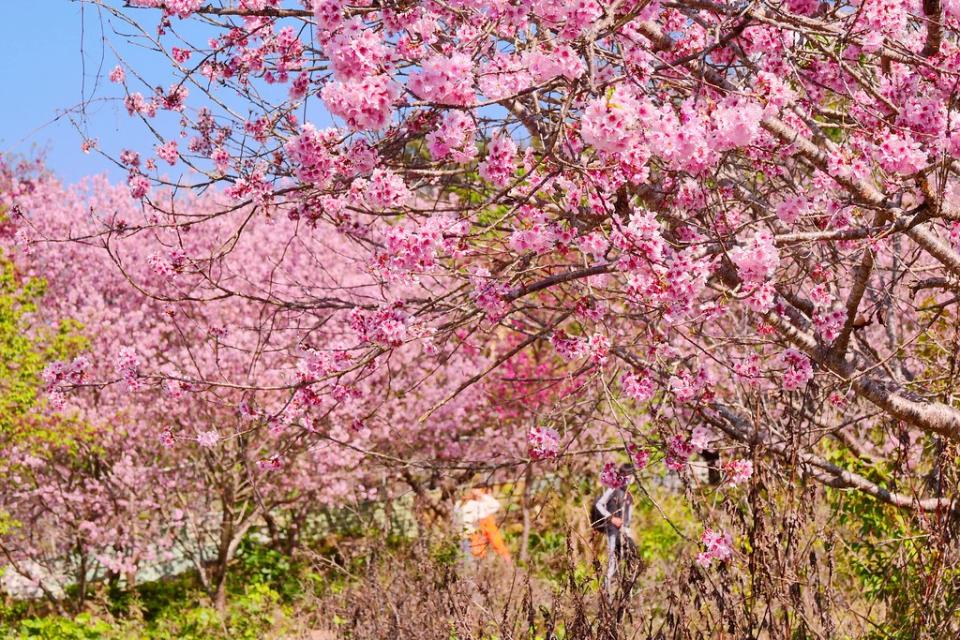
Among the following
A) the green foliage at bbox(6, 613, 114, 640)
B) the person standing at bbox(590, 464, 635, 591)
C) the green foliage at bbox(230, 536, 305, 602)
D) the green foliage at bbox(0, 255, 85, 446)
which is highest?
the green foliage at bbox(0, 255, 85, 446)

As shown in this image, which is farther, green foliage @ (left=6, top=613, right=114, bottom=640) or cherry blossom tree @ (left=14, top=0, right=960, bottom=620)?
green foliage @ (left=6, top=613, right=114, bottom=640)

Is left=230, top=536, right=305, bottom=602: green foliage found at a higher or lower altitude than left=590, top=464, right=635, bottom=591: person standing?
higher

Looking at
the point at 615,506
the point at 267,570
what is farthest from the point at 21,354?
the point at 615,506

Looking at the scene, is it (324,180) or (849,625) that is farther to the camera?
(849,625)

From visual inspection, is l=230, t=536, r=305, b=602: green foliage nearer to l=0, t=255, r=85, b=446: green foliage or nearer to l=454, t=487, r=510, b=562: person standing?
l=454, t=487, r=510, b=562: person standing

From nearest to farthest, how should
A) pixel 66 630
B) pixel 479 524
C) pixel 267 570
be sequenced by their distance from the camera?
pixel 66 630 → pixel 479 524 → pixel 267 570

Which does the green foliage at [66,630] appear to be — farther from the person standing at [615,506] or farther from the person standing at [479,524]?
the person standing at [615,506]

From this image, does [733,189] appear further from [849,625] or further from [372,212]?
[849,625]

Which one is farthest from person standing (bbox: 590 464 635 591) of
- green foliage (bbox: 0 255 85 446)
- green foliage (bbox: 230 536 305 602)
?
green foliage (bbox: 0 255 85 446)

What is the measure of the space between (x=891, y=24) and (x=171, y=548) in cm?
1017

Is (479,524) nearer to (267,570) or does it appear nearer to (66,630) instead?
(267,570)

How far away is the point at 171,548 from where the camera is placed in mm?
11375

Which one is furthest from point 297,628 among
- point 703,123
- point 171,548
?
point 703,123

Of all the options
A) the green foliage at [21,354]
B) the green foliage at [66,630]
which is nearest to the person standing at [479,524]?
the green foliage at [66,630]
